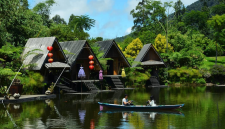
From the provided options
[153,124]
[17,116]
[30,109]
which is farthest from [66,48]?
[153,124]

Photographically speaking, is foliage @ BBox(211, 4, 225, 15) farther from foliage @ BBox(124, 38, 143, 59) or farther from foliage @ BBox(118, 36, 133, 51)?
foliage @ BBox(124, 38, 143, 59)

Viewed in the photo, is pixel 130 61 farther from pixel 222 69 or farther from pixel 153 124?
pixel 153 124

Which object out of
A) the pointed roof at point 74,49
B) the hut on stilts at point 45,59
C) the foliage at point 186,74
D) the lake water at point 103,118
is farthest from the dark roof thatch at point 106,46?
the lake water at point 103,118

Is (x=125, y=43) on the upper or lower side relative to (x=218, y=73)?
upper

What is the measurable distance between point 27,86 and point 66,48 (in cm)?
987

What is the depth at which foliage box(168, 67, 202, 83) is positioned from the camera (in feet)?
168

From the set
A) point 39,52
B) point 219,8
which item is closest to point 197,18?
point 219,8

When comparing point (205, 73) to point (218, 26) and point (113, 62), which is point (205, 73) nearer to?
point (113, 62)

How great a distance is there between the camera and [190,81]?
2036 inches

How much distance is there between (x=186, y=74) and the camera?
169 feet

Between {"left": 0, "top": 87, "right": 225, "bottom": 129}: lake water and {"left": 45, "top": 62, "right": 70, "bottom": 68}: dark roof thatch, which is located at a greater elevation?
{"left": 45, "top": 62, "right": 70, "bottom": 68}: dark roof thatch

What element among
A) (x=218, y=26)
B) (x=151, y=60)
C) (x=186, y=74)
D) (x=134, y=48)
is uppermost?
(x=218, y=26)

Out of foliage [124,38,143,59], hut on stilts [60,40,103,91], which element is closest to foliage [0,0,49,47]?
hut on stilts [60,40,103,91]

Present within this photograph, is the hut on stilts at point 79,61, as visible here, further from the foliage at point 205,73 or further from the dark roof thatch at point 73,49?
the foliage at point 205,73
